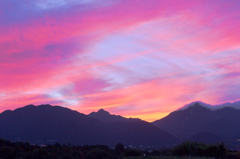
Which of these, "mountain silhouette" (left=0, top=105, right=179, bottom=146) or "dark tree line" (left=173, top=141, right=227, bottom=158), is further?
"mountain silhouette" (left=0, top=105, right=179, bottom=146)

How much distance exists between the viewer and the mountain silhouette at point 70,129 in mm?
145750

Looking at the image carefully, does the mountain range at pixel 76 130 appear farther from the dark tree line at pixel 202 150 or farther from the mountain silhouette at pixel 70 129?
the dark tree line at pixel 202 150

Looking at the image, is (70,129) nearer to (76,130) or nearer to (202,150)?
(76,130)

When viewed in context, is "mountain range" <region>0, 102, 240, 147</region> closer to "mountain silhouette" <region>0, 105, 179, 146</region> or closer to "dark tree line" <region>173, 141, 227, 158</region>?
"mountain silhouette" <region>0, 105, 179, 146</region>

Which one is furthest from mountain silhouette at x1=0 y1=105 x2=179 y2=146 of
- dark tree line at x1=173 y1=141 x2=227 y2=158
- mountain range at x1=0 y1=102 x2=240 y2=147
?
dark tree line at x1=173 y1=141 x2=227 y2=158

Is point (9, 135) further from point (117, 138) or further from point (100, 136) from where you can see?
point (117, 138)

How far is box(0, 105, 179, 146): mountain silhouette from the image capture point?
146 metres

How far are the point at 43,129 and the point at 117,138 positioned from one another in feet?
152

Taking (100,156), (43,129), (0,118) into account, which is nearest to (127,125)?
(43,129)

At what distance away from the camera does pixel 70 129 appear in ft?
511

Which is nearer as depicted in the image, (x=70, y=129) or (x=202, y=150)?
(x=202, y=150)

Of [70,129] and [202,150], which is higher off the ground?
[70,129]

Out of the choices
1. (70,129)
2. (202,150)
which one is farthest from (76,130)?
(202,150)

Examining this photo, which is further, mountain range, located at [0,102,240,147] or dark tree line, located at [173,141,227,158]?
mountain range, located at [0,102,240,147]
